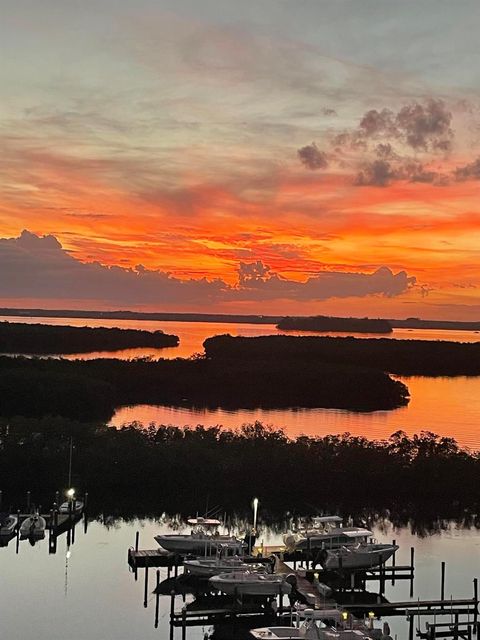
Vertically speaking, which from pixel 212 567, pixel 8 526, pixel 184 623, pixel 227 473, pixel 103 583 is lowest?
pixel 103 583

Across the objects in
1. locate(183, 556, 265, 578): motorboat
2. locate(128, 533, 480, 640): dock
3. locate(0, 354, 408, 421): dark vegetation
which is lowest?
locate(128, 533, 480, 640): dock

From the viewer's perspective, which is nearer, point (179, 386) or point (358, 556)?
point (358, 556)

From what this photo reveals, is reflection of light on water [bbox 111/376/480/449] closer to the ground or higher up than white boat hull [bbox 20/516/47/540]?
higher up

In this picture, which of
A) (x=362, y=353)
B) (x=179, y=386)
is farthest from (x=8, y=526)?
(x=362, y=353)

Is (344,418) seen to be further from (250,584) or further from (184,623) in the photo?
(184,623)

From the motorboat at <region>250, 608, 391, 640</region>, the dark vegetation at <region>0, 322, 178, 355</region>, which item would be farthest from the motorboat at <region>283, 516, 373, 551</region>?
the dark vegetation at <region>0, 322, 178, 355</region>

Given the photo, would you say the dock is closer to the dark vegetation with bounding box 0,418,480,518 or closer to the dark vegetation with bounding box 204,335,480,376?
the dark vegetation with bounding box 0,418,480,518

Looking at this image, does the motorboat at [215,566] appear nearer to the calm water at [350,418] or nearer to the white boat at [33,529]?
the white boat at [33,529]
